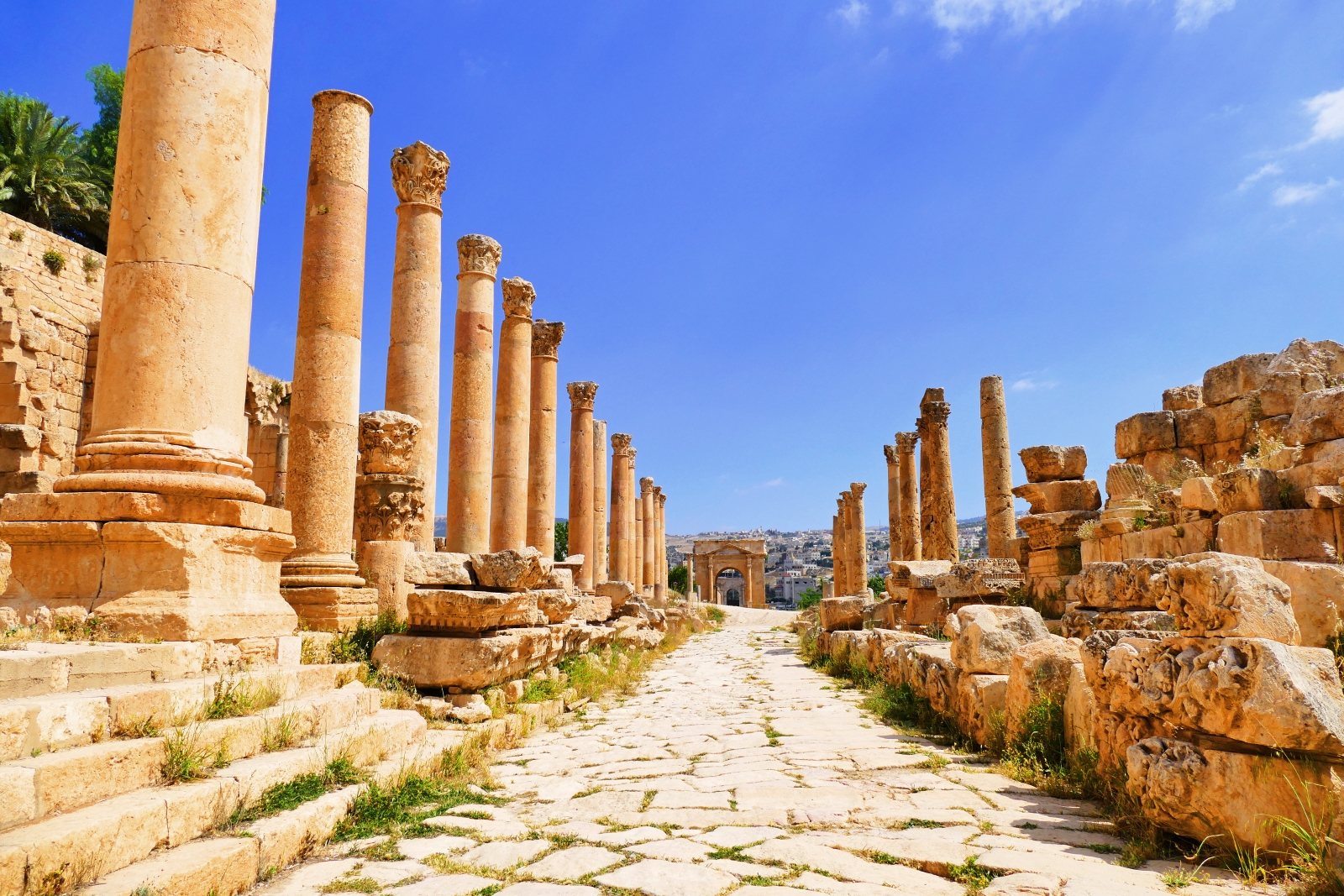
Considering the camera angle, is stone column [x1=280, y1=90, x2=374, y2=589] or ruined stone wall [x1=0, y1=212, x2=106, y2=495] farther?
ruined stone wall [x1=0, y1=212, x2=106, y2=495]

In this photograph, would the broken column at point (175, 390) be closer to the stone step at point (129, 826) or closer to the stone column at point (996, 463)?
the stone step at point (129, 826)

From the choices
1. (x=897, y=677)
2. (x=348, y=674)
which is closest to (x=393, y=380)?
(x=348, y=674)

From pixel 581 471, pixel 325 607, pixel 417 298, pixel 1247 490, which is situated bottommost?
pixel 325 607

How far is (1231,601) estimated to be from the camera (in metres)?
3.68

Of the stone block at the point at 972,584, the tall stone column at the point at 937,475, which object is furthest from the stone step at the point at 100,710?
the tall stone column at the point at 937,475

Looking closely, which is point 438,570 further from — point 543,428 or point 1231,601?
point 543,428

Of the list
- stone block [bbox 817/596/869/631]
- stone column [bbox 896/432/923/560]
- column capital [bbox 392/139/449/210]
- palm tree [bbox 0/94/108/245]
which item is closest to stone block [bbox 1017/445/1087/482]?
stone block [bbox 817/596/869/631]

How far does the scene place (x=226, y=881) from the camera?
122 inches

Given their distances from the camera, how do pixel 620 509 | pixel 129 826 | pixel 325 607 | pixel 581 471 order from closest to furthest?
pixel 129 826, pixel 325 607, pixel 581 471, pixel 620 509

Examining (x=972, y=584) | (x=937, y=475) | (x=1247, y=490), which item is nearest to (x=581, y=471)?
(x=937, y=475)

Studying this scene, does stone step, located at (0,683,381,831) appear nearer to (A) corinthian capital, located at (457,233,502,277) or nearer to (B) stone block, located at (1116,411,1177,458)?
(A) corinthian capital, located at (457,233,502,277)

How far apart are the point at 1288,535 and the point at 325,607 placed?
9238 mm

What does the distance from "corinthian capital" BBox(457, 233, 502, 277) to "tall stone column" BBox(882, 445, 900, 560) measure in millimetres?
19620

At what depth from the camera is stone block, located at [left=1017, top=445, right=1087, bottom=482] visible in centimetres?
1270
